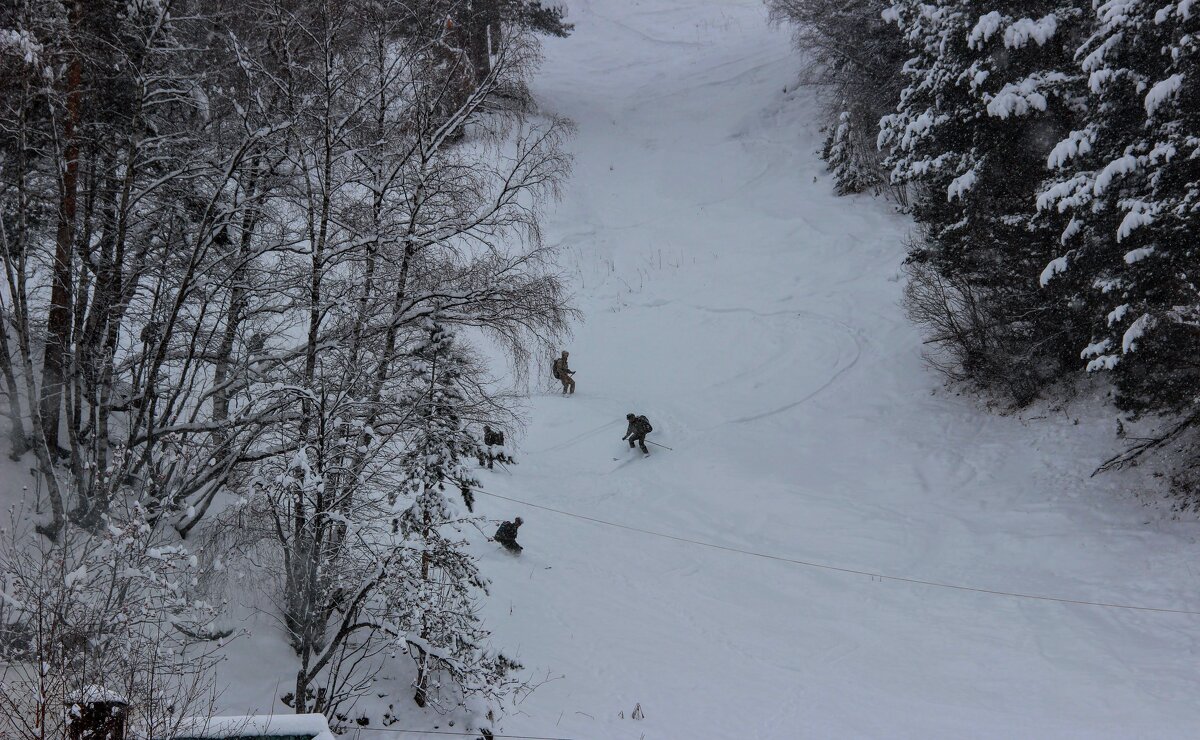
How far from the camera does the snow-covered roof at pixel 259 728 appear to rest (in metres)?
4.98

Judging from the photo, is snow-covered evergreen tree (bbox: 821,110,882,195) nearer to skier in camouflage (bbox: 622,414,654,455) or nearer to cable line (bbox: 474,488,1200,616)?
skier in camouflage (bbox: 622,414,654,455)

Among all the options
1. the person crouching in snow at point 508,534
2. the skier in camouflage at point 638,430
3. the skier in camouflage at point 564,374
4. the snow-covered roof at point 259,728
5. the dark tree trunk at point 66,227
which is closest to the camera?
the snow-covered roof at point 259,728

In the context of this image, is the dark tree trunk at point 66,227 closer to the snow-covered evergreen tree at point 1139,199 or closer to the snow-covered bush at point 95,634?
the snow-covered bush at point 95,634

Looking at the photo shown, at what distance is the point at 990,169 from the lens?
14.5 m

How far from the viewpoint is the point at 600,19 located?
44188 millimetres

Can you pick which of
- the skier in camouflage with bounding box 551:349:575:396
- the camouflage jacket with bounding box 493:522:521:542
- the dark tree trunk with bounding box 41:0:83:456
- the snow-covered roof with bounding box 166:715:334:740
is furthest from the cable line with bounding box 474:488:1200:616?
the snow-covered roof with bounding box 166:715:334:740

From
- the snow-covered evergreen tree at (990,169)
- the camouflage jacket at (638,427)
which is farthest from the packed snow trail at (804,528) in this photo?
the snow-covered evergreen tree at (990,169)

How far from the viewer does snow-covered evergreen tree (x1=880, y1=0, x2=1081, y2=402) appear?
13500 mm

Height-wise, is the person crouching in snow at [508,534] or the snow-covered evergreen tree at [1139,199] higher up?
the snow-covered evergreen tree at [1139,199]

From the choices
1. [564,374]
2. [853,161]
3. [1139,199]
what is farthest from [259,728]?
[853,161]

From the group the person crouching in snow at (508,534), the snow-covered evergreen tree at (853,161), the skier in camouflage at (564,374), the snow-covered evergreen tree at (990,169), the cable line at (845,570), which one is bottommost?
the cable line at (845,570)

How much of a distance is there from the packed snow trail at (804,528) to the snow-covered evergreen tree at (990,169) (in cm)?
146

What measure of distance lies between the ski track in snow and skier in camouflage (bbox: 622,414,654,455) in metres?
0.47

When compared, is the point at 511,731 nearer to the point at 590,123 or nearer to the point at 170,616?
the point at 170,616
